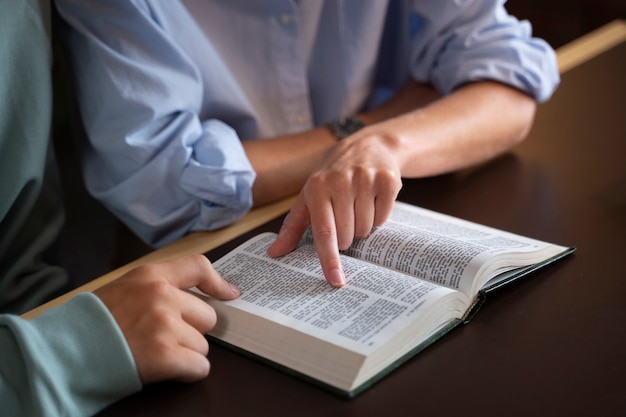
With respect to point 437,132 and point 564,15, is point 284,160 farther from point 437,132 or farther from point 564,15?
point 564,15

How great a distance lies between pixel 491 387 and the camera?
2.53 ft

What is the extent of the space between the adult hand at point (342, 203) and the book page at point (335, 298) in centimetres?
3

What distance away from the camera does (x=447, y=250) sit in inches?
36.3

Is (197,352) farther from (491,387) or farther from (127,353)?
(491,387)

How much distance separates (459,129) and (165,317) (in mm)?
579

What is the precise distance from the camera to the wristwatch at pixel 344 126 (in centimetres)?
131

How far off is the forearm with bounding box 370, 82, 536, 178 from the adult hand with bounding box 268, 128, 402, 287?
0.42 ft

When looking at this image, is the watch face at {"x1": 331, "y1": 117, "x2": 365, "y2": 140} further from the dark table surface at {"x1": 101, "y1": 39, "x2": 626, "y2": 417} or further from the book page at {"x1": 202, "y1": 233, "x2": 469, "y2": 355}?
the book page at {"x1": 202, "y1": 233, "x2": 469, "y2": 355}

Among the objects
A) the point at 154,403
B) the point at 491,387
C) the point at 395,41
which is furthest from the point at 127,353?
the point at 395,41

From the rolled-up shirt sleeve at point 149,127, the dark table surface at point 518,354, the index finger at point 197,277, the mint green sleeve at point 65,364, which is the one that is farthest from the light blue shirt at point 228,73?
the mint green sleeve at point 65,364

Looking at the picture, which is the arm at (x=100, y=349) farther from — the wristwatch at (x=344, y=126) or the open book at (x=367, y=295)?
the wristwatch at (x=344, y=126)

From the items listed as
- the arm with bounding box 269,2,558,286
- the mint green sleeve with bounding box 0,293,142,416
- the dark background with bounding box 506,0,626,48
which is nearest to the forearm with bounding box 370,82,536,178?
the arm with bounding box 269,2,558,286

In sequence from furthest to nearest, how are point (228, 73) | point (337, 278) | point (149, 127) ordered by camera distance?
point (228, 73)
point (149, 127)
point (337, 278)

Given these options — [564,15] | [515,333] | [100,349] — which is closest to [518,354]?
[515,333]
